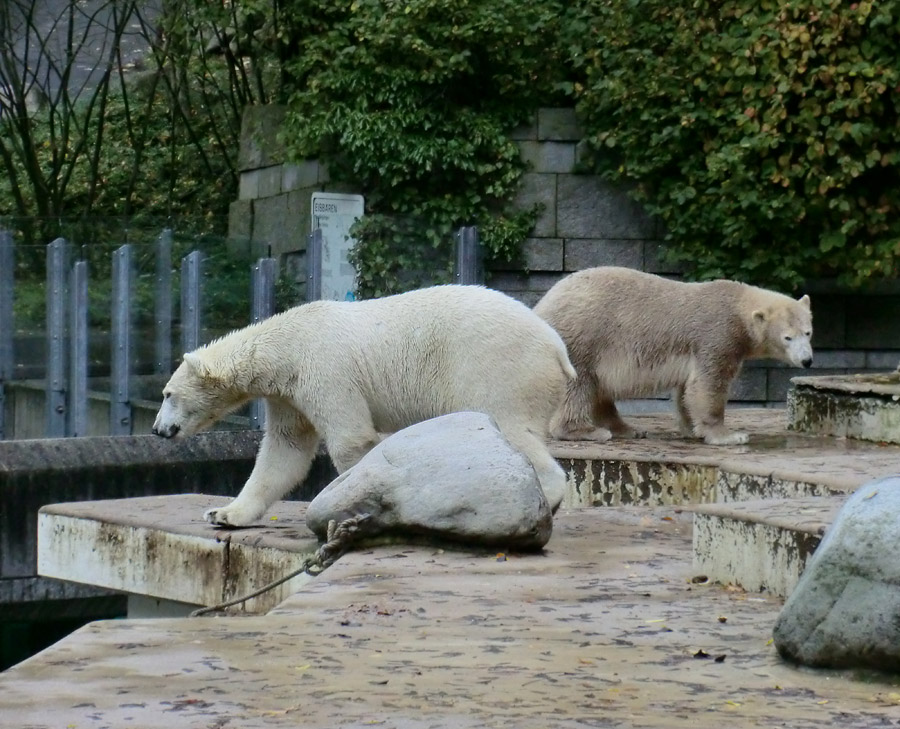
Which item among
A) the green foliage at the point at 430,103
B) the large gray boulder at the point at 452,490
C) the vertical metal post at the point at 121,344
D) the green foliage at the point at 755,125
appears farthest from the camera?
the green foliage at the point at 430,103

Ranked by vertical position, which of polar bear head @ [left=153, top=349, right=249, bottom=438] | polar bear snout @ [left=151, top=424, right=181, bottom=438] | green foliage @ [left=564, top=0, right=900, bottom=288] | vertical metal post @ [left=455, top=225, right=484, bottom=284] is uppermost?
green foliage @ [left=564, top=0, right=900, bottom=288]

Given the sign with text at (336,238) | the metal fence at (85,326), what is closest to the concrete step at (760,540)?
the metal fence at (85,326)

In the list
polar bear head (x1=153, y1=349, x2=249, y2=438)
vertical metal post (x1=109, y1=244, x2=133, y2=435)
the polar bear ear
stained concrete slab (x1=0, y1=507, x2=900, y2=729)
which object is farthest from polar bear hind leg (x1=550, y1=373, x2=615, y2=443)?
stained concrete slab (x1=0, y1=507, x2=900, y2=729)

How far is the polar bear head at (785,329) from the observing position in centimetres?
841

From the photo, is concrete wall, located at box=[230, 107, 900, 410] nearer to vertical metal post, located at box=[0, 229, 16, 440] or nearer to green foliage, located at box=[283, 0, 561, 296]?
green foliage, located at box=[283, 0, 561, 296]

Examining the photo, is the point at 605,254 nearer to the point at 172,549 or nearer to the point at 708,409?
the point at 708,409

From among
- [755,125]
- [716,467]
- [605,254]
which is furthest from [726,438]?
[605,254]

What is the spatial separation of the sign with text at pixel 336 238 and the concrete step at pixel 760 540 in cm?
608

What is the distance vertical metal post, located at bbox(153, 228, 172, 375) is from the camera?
9828mm

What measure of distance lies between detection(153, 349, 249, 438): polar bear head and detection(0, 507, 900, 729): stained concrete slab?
1.56 m

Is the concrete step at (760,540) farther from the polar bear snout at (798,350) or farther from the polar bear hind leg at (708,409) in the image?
the polar bear snout at (798,350)

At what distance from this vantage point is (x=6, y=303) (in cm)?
955

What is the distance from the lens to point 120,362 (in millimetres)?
9750

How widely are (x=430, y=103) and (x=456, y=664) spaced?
8.55 meters
